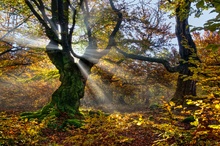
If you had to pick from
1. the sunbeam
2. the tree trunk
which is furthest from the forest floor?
the sunbeam

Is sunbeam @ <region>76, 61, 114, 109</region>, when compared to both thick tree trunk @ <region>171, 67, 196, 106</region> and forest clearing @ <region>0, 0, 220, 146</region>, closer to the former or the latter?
forest clearing @ <region>0, 0, 220, 146</region>

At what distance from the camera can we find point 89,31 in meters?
9.55

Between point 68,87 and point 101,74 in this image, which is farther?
point 101,74

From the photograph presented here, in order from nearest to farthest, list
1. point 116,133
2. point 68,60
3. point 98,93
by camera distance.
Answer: point 116,133 < point 68,60 < point 98,93

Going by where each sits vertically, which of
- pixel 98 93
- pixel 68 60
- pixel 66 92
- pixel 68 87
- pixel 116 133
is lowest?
pixel 98 93

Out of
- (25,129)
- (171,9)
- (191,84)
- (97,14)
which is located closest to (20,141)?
(25,129)

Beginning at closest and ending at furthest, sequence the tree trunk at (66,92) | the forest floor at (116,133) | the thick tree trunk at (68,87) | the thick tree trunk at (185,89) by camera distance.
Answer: the forest floor at (116,133)
the tree trunk at (66,92)
the thick tree trunk at (68,87)
the thick tree trunk at (185,89)

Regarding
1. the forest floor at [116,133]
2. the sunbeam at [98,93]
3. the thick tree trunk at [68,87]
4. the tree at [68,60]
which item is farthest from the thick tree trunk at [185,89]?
the sunbeam at [98,93]

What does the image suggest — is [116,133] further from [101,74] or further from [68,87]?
[101,74]

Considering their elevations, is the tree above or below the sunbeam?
above

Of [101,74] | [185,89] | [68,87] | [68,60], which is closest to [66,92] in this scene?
[68,87]

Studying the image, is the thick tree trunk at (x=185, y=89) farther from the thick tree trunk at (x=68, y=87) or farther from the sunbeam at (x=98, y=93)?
the sunbeam at (x=98, y=93)

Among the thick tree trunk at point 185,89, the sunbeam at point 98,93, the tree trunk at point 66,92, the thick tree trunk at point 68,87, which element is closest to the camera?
the tree trunk at point 66,92

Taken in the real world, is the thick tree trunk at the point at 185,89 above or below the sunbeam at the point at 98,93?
above
